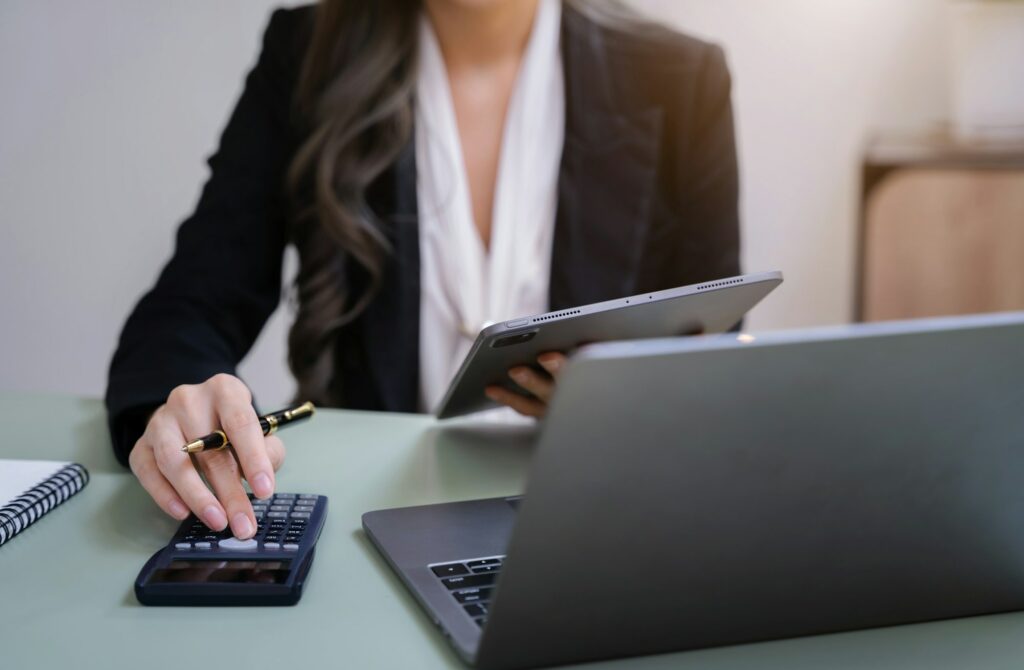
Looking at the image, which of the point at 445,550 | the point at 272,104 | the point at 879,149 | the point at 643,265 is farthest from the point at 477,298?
the point at 879,149

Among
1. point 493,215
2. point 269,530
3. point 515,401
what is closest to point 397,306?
point 493,215

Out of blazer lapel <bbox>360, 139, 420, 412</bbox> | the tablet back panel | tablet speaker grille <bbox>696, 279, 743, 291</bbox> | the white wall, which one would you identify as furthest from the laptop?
the white wall

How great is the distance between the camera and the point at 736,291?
0.68 m

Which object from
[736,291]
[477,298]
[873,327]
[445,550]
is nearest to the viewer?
[873,327]

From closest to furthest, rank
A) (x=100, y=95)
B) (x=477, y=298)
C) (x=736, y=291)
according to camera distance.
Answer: (x=736, y=291)
(x=477, y=298)
(x=100, y=95)

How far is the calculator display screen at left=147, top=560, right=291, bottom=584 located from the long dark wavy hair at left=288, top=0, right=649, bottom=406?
0.70 m

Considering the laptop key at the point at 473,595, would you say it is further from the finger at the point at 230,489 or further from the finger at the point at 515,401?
the finger at the point at 515,401

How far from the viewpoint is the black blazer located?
1.20 metres

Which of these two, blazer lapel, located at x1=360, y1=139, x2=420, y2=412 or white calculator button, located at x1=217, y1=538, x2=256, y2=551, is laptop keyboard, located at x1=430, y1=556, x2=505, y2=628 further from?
blazer lapel, located at x1=360, y1=139, x2=420, y2=412

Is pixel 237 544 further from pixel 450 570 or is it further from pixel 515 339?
pixel 515 339

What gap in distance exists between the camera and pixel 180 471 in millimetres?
598

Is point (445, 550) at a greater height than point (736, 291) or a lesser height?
lesser

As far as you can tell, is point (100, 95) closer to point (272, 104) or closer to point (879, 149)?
point (272, 104)

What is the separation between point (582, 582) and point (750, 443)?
3.4 inches
